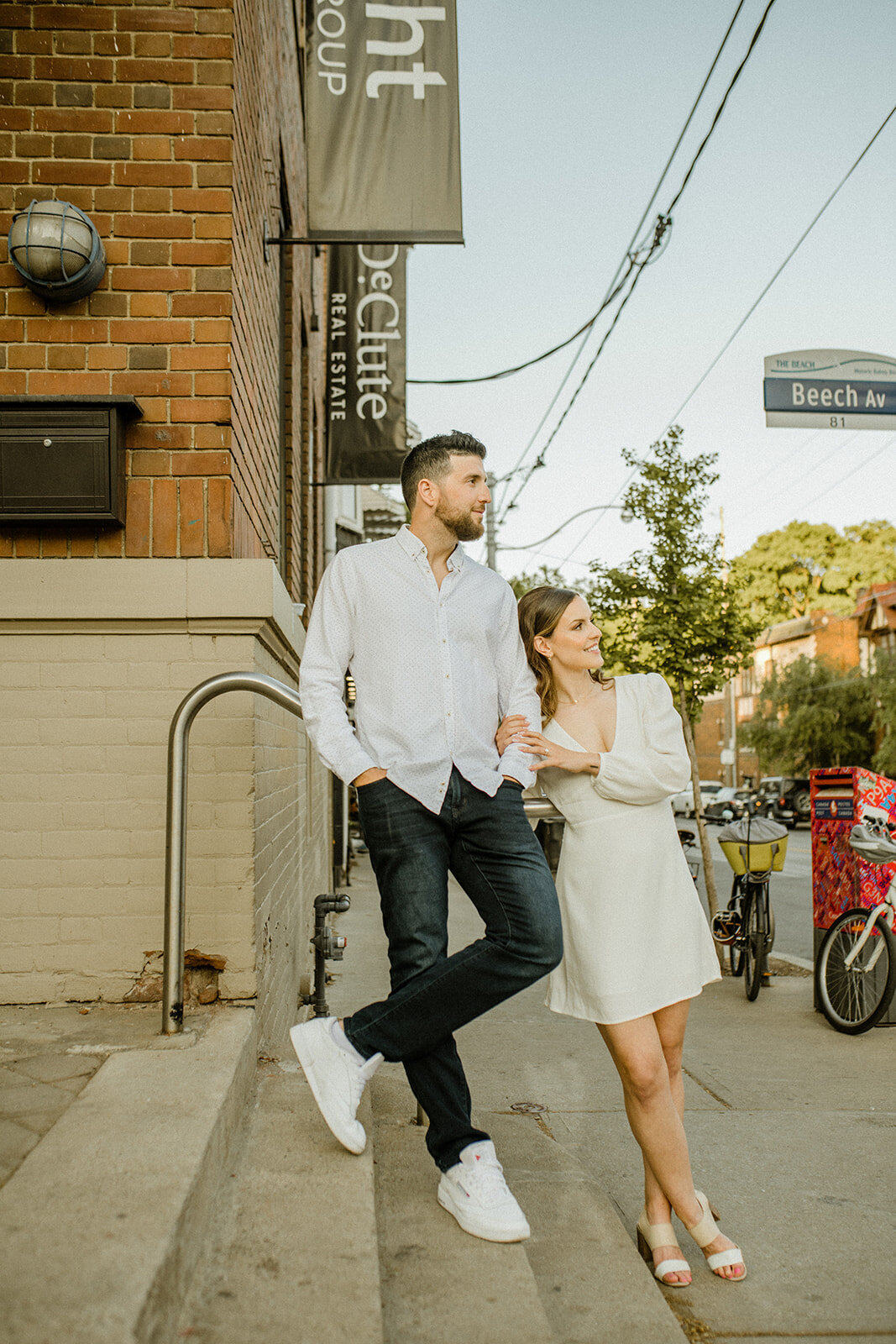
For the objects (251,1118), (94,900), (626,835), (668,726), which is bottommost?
(251,1118)

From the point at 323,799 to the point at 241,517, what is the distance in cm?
667

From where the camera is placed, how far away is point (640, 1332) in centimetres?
229

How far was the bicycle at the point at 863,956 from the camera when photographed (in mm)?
5723

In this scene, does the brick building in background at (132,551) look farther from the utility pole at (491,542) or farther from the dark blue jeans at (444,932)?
the utility pole at (491,542)

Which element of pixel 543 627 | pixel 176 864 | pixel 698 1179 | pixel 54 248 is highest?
pixel 54 248

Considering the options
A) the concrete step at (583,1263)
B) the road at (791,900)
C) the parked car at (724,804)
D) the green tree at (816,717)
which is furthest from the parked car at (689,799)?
the concrete step at (583,1263)

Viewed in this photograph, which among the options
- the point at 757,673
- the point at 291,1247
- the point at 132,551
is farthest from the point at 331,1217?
the point at 757,673

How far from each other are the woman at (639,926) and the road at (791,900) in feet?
23.8

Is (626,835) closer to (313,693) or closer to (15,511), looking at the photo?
(313,693)

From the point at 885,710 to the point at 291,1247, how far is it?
3625cm

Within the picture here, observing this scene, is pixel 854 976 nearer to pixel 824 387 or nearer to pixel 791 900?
pixel 824 387

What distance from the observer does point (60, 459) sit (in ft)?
10.8

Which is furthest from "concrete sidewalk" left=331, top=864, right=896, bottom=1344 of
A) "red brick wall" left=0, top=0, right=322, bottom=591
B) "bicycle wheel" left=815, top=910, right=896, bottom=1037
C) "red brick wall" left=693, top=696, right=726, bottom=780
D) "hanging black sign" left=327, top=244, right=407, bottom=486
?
"red brick wall" left=693, top=696, right=726, bottom=780

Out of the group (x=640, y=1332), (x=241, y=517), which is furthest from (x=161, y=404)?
(x=640, y=1332)
